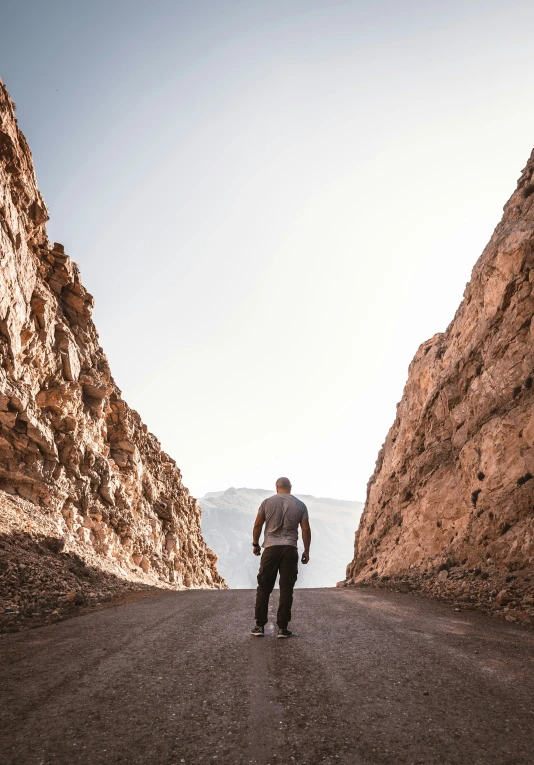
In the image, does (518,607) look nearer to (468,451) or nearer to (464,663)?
(464,663)

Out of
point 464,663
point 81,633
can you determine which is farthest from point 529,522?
point 81,633

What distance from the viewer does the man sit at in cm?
563

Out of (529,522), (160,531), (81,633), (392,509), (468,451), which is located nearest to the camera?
(81,633)

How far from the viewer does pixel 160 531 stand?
2723 centimetres

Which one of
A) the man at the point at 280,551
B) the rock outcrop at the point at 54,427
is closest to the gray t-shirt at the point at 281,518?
the man at the point at 280,551

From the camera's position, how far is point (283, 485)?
255 inches

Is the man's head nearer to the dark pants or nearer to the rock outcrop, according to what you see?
the dark pants

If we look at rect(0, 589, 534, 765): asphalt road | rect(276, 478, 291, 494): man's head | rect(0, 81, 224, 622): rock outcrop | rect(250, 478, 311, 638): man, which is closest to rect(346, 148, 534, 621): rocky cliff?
rect(0, 589, 534, 765): asphalt road

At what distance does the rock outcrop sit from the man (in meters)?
4.62

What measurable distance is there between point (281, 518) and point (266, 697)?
2859 mm

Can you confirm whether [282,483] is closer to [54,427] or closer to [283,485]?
[283,485]

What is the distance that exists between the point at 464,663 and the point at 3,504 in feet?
41.5

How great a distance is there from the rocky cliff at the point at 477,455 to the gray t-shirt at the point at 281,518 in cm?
451

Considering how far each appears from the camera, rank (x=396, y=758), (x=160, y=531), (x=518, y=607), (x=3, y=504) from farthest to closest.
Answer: (x=160, y=531) → (x=3, y=504) → (x=518, y=607) → (x=396, y=758)
